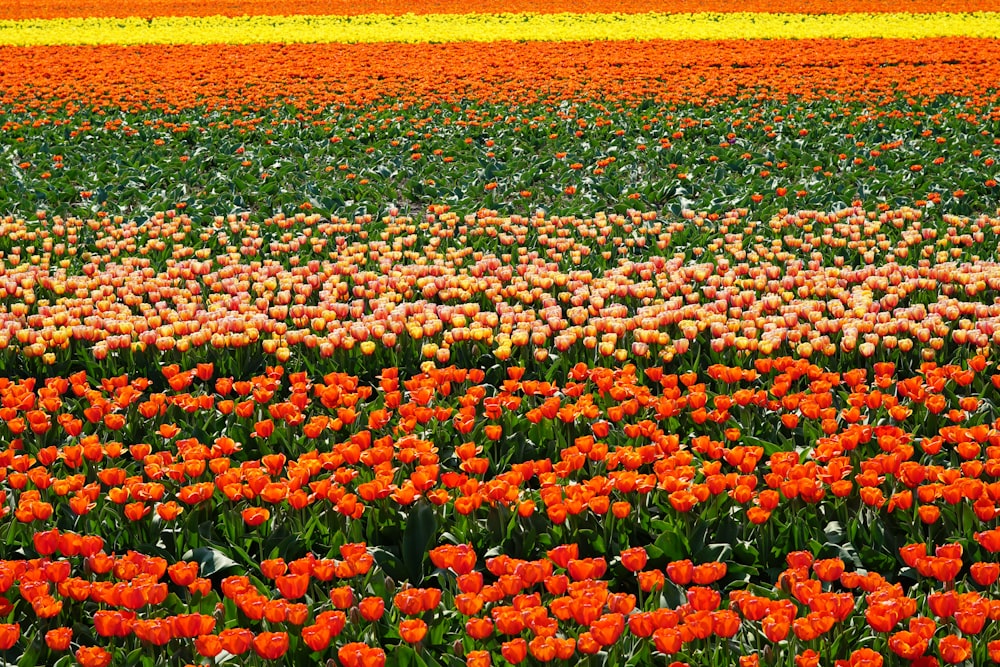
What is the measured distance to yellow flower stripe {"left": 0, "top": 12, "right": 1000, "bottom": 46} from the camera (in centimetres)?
2127

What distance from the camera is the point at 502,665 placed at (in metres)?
2.92

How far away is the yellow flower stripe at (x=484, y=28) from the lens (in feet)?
69.8

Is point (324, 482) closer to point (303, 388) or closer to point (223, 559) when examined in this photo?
point (223, 559)

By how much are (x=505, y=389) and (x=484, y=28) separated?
19.1 m

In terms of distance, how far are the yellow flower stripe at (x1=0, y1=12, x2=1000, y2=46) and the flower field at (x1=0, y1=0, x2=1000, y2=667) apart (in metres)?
8.17

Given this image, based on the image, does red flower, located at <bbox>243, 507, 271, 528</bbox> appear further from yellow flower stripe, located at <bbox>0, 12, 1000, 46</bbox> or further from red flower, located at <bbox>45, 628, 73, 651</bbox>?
yellow flower stripe, located at <bbox>0, 12, 1000, 46</bbox>

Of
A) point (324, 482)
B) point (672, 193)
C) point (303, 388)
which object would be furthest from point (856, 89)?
point (324, 482)

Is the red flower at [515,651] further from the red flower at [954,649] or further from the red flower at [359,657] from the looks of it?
the red flower at [954,649]

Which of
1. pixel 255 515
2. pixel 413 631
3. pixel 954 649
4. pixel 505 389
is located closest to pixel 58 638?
pixel 255 515

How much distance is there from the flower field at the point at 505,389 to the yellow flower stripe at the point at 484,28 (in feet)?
26.8

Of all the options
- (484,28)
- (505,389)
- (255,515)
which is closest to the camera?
(255,515)

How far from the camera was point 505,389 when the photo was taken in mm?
4828

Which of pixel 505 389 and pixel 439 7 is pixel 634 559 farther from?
pixel 439 7

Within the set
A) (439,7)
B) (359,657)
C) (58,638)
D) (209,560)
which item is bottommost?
(209,560)
